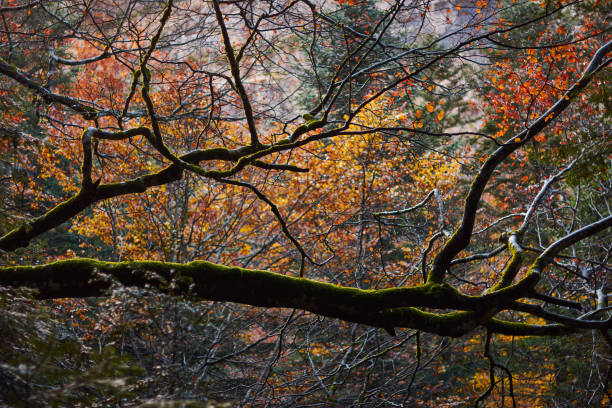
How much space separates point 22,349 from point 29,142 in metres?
2.26

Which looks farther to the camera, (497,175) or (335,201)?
(497,175)

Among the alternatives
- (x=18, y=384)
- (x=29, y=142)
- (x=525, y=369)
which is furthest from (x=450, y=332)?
Result: (x=525, y=369)

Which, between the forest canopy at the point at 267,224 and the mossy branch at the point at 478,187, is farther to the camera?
the mossy branch at the point at 478,187

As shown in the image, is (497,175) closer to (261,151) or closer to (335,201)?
(335,201)

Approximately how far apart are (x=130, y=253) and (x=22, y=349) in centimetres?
572

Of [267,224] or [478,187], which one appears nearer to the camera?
[478,187]

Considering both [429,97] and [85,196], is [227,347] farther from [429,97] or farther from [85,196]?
[429,97]

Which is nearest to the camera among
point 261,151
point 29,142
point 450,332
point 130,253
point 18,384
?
point 18,384

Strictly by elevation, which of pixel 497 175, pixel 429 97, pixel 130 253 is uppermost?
pixel 429 97

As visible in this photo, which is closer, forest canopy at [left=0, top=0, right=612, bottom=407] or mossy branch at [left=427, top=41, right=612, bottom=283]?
forest canopy at [left=0, top=0, right=612, bottom=407]

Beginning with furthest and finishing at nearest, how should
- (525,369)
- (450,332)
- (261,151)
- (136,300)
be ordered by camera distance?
(525,369), (261,151), (450,332), (136,300)

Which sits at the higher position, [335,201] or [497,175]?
[497,175]

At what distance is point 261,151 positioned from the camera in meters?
4.28

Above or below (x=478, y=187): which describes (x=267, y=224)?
above
